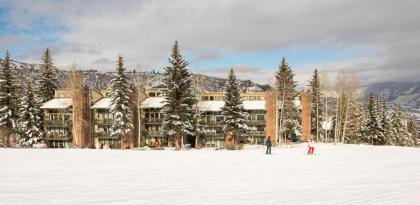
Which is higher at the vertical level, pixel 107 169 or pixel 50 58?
pixel 50 58

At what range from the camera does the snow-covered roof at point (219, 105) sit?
6175cm

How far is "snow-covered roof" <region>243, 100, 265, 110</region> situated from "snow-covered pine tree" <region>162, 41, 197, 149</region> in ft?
41.8

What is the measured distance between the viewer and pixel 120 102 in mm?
54000

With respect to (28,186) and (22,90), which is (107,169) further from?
(22,90)

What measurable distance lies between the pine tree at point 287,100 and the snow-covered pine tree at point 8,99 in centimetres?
3904

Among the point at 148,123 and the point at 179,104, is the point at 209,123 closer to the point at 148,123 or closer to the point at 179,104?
the point at 148,123

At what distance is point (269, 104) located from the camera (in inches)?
2464

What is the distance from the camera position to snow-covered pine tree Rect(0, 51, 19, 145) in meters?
55.5

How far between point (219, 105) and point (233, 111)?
8955 mm

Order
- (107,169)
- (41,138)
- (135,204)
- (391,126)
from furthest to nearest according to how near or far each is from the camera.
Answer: (391,126) → (41,138) → (107,169) → (135,204)

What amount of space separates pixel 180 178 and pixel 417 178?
11.5 m

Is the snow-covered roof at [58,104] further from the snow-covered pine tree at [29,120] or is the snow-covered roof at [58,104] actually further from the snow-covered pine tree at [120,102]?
the snow-covered pine tree at [120,102]

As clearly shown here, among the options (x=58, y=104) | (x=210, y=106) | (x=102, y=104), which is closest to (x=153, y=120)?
(x=102, y=104)

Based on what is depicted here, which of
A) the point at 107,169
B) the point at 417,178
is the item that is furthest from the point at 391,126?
the point at 107,169
